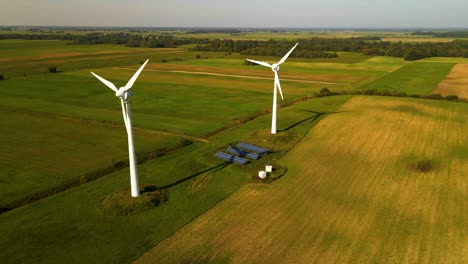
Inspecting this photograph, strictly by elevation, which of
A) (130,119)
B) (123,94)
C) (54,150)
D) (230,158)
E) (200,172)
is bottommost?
(200,172)

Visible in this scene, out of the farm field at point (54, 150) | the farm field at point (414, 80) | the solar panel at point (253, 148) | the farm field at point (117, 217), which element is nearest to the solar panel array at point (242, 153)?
the solar panel at point (253, 148)

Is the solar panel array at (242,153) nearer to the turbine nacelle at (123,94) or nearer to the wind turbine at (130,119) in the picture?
the wind turbine at (130,119)

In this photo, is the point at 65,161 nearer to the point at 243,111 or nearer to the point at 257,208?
the point at 257,208

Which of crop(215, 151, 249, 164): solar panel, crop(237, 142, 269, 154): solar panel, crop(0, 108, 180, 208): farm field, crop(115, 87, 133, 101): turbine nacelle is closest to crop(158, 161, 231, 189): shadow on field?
crop(215, 151, 249, 164): solar panel

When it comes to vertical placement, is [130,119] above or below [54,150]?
above

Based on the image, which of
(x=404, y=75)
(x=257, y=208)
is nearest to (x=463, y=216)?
(x=257, y=208)

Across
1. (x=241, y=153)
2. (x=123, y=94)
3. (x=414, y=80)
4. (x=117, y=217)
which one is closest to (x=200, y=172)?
(x=241, y=153)

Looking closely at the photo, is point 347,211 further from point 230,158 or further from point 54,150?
point 54,150
